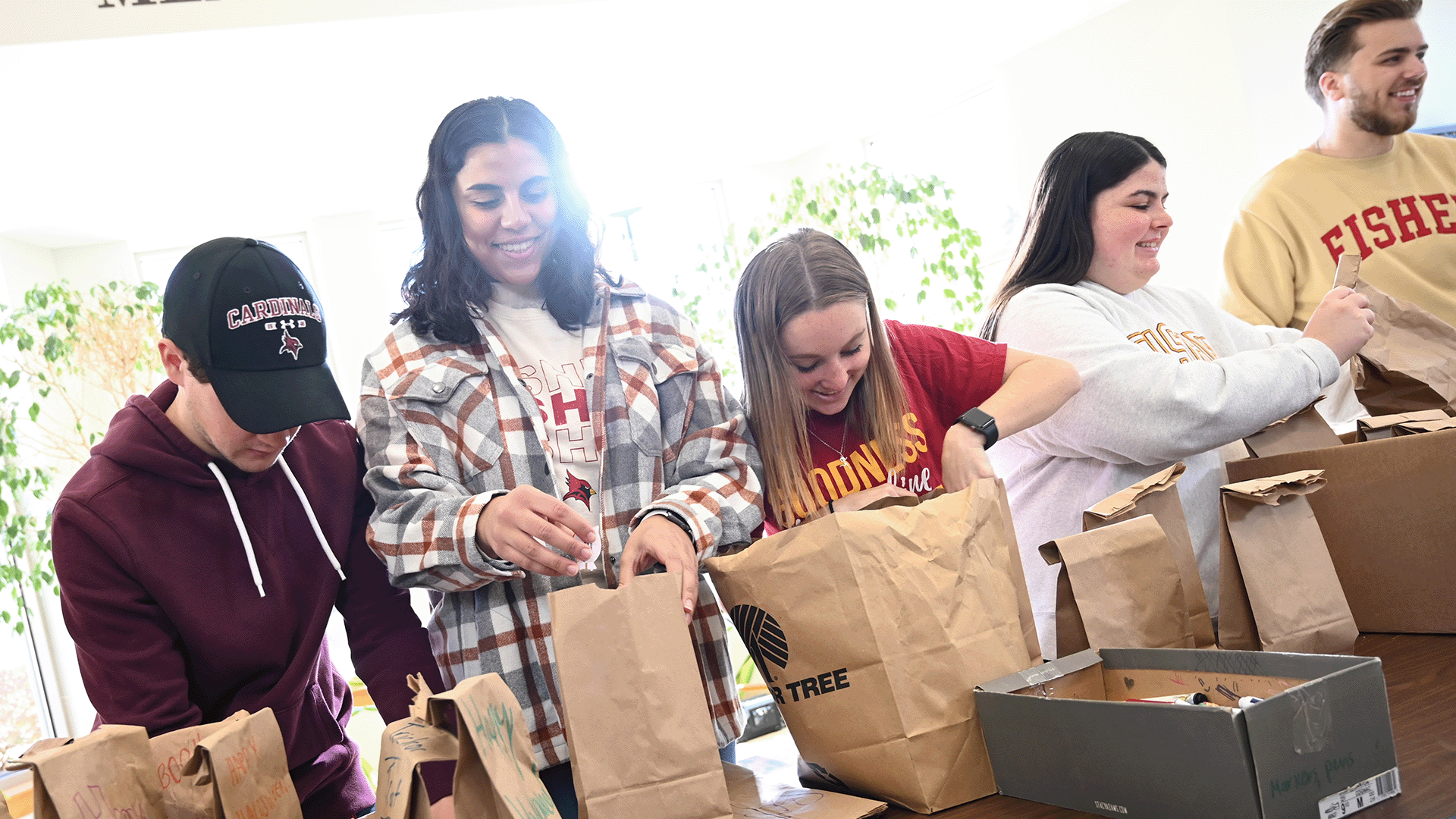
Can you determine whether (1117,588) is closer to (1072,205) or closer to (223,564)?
(1072,205)

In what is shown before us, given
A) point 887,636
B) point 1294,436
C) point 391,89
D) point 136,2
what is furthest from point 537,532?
point 391,89

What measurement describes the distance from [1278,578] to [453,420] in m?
0.95

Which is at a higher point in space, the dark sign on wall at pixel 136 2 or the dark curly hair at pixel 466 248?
the dark sign on wall at pixel 136 2

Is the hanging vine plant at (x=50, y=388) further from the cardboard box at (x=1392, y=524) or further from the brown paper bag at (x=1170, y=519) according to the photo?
the cardboard box at (x=1392, y=524)

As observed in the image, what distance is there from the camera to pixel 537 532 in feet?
3.15

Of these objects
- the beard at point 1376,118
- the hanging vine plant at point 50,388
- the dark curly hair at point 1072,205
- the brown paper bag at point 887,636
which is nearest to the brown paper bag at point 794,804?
the brown paper bag at point 887,636

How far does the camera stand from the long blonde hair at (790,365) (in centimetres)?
130

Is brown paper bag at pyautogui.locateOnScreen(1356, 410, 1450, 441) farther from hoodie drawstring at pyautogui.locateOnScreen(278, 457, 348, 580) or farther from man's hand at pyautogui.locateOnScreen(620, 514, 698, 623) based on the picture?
hoodie drawstring at pyautogui.locateOnScreen(278, 457, 348, 580)

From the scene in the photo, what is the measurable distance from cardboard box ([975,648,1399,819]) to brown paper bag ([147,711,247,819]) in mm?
683

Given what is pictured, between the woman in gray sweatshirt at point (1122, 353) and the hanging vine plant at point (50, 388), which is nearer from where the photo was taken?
the woman in gray sweatshirt at point (1122, 353)

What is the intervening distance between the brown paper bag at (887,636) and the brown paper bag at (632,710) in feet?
0.40

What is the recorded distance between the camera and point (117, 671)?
41.3 inches

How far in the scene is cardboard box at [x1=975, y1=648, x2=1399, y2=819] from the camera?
690mm

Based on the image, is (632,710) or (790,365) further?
(790,365)
